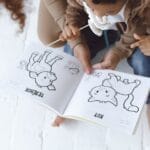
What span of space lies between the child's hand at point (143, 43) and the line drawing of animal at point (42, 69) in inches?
7.8

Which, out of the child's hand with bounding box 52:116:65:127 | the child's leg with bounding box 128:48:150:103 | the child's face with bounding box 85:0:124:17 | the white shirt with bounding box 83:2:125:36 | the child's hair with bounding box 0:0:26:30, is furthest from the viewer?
the child's hair with bounding box 0:0:26:30

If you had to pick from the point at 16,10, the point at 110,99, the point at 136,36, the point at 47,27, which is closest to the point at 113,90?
the point at 110,99

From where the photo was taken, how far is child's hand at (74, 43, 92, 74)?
0.98 metres

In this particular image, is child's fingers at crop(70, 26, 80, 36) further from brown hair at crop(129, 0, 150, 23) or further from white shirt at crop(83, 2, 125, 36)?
brown hair at crop(129, 0, 150, 23)

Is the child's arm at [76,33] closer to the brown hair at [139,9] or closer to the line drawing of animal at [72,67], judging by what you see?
the line drawing of animal at [72,67]

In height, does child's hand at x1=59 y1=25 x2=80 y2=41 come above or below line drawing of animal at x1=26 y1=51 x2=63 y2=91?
above

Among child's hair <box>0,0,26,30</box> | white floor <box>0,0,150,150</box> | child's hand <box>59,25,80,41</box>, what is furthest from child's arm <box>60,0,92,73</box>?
child's hair <box>0,0,26,30</box>

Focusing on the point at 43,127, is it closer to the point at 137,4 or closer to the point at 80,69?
the point at 80,69

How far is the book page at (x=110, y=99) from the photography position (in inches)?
34.7

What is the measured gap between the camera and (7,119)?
1.17 metres

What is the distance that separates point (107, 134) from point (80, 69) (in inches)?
7.8

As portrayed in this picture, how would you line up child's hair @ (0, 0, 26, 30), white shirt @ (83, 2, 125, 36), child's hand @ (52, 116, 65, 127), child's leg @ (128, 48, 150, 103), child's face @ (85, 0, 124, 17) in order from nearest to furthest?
child's face @ (85, 0, 124, 17) < white shirt @ (83, 2, 125, 36) < child's leg @ (128, 48, 150, 103) < child's hand @ (52, 116, 65, 127) < child's hair @ (0, 0, 26, 30)

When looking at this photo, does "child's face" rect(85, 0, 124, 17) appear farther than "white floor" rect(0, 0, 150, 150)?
No

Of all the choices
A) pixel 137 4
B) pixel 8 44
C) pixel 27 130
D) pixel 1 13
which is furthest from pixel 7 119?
pixel 137 4
